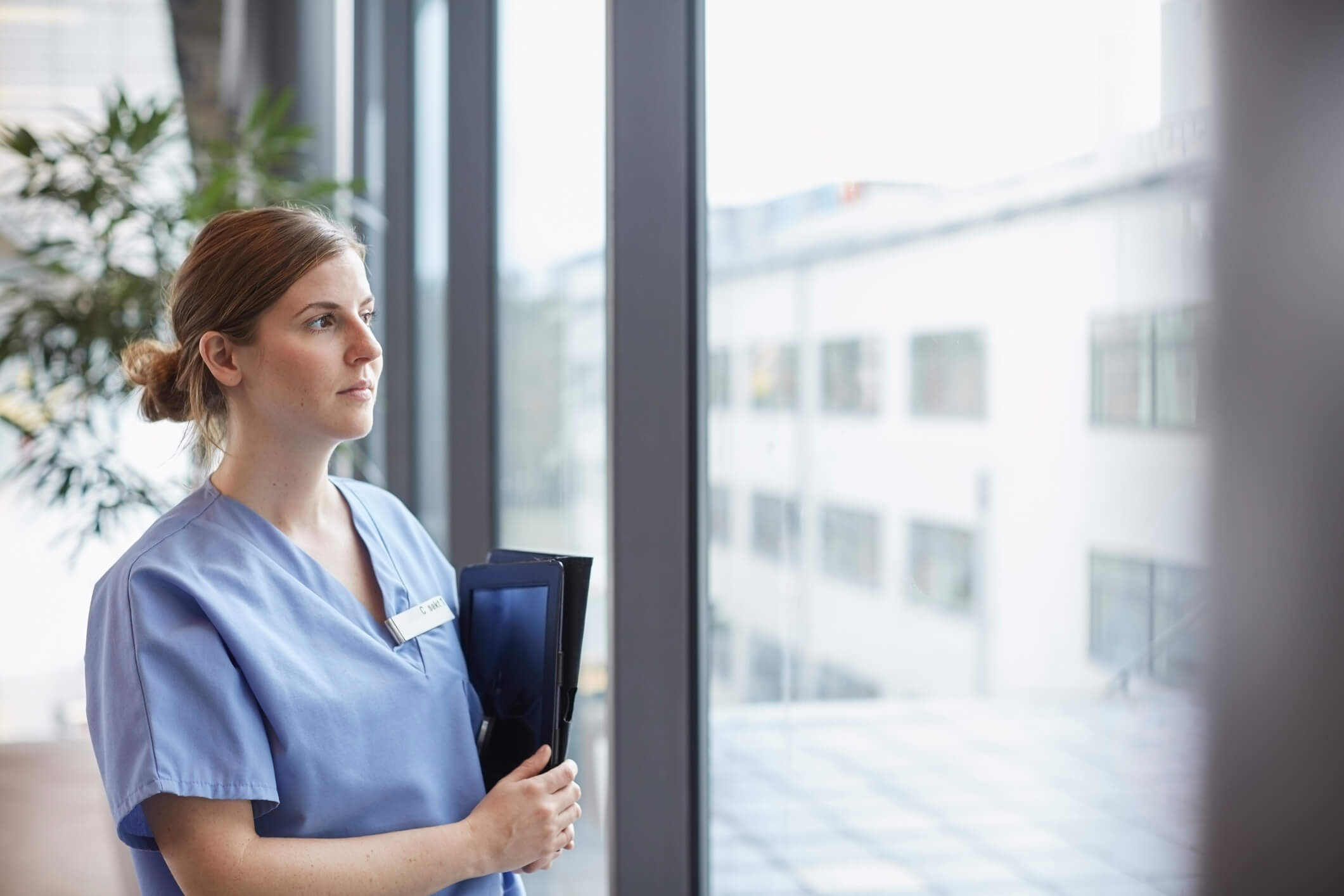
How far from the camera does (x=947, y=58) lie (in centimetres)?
116

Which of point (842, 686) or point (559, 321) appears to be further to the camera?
→ point (559, 321)

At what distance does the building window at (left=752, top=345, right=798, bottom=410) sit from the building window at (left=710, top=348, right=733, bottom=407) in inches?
2.0

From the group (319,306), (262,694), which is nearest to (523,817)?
(262,694)

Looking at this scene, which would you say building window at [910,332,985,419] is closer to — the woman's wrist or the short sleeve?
the woman's wrist

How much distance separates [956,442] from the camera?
1142 millimetres

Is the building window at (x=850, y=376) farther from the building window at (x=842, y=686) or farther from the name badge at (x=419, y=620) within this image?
the name badge at (x=419, y=620)

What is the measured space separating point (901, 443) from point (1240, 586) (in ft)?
1.46

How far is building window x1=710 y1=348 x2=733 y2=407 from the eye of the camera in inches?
59.4

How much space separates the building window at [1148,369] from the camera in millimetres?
861

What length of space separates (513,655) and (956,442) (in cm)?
52

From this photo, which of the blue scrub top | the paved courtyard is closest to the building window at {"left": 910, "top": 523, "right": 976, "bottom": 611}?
the paved courtyard

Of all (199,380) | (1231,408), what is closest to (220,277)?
(199,380)

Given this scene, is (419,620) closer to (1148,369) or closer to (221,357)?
(221,357)

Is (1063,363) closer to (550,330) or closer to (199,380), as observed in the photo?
(199,380)
